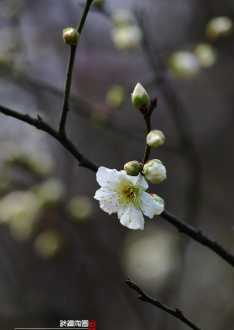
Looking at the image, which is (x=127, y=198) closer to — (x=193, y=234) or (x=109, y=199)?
(x=109, y=199)

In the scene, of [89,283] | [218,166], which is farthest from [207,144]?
[89,283]

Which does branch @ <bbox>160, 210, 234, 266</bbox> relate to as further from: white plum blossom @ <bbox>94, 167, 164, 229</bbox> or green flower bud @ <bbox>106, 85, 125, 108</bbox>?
green flower bud @ <bbox>106, 85, 125, 108</bbox>

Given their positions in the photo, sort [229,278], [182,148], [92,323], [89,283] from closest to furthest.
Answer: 1. [92,323]
2. [182,148]
3. [89,283]
4. [229,278]

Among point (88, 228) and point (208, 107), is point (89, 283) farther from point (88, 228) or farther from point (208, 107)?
point (208, 107)

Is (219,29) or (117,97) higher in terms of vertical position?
(219,29)

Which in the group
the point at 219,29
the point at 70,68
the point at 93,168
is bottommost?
the point at 93,168

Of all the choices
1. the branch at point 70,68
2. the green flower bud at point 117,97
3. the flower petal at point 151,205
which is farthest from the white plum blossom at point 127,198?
the green flower bud at point 117,97

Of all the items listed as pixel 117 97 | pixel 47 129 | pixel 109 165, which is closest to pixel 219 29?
pixel 117 97
